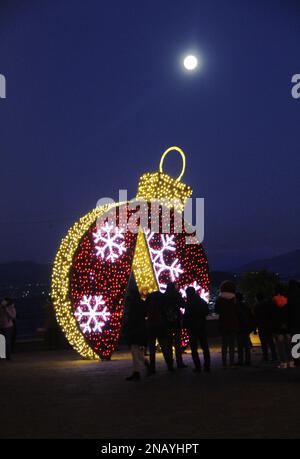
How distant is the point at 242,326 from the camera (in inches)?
723

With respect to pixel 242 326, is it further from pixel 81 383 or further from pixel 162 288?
pixel 81 383

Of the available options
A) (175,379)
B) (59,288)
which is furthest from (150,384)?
(59,288)

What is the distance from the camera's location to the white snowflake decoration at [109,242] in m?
19.7

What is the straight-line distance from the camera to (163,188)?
2155cm

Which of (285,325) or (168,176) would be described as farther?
(168,176)

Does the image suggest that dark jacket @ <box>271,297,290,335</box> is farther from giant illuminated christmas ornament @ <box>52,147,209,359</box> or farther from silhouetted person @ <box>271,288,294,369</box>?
giant illuminated christmas ornament @ <box>52,147,209,359</box>

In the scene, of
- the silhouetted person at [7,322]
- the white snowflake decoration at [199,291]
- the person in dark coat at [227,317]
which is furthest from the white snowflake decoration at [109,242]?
the person in dark coat at [227,317]

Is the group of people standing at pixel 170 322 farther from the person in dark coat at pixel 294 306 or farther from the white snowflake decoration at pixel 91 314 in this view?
the white snowflake decoration at pixel 91 314

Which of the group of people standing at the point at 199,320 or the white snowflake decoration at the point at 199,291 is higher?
the white snowflake decoration at the point at 199,291

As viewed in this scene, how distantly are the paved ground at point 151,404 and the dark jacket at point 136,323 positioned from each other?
0.68 meters

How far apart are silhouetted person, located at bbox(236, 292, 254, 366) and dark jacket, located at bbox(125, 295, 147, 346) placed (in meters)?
3.10
